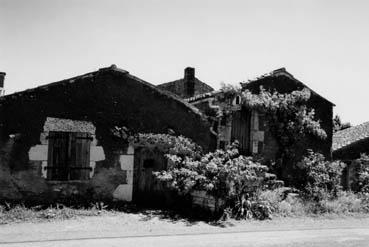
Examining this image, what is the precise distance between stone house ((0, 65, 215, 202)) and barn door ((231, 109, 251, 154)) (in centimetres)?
247

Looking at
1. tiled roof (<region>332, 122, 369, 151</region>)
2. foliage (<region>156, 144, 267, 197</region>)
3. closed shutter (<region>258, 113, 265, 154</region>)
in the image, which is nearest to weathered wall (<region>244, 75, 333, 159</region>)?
closed shutter (<region>258, 113, 265, 154</region>)

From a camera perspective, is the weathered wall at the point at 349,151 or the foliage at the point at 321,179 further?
the weathered wall at the point at 349,151

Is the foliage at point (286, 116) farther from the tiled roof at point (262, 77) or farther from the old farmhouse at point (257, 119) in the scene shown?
the tiled roof at point (262, 77)

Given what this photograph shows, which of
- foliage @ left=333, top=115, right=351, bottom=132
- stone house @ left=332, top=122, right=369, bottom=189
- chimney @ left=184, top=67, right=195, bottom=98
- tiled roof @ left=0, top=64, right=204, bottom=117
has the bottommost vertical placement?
stone house @ left=332, top=122, right=369, bottom=189

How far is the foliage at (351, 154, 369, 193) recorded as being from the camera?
45.2 feet

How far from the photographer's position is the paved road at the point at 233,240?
6660 millimetres

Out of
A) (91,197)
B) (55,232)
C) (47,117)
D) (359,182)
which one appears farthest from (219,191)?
(359,182)

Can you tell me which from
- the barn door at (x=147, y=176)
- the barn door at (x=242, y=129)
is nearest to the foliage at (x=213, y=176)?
the barn door at (x=147, y=176)

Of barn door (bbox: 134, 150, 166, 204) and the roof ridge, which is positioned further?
barn door (bbox: 134, 150, 166, 204)

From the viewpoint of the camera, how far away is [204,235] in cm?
763

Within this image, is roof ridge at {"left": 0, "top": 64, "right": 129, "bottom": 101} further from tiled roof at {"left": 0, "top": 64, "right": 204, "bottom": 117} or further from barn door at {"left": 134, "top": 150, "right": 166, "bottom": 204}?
barn door at {"left": 134, "top": 150, "right": 166, "bottom": 204}

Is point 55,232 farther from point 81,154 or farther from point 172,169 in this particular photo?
point 172,169

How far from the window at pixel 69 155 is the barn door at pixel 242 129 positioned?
5.93 meters

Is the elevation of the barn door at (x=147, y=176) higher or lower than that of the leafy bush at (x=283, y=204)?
higher
